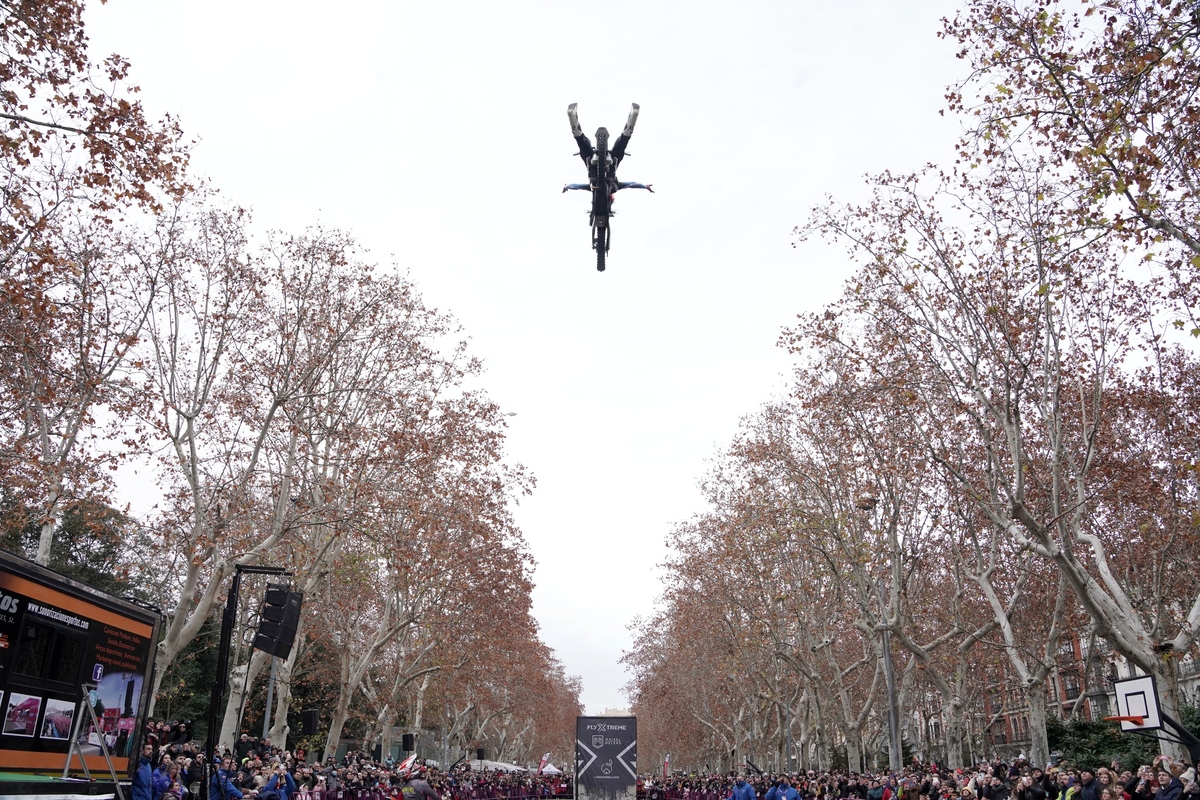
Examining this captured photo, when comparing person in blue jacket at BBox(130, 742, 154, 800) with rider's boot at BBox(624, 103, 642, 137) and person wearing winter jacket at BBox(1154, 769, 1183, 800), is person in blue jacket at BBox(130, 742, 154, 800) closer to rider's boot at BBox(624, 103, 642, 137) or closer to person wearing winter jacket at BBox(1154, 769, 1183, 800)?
rider's boot at BBox(624, 103, 642, 137)

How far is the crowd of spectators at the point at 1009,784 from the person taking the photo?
1091 centimetres

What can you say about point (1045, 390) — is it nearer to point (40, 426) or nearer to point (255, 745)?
point (255, 745)

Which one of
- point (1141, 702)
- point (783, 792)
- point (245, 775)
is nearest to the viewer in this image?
point (1141, 702)

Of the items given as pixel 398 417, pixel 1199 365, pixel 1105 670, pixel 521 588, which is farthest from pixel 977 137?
pixel 1105 670

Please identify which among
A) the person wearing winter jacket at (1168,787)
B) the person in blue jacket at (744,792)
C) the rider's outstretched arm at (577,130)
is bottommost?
the person in blue jacket at (744,792)

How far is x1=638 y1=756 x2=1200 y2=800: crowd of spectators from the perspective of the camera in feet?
35.8

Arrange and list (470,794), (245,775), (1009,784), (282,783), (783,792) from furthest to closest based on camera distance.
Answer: (470,794) → (783,792) → (1009,784) → (245,775) → (282,783)

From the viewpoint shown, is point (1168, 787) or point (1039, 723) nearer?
point (1168, 787)

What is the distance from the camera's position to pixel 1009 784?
14.6 meters

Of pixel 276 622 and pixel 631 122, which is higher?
pixel 631 122

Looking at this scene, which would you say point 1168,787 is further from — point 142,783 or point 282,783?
point 142,783

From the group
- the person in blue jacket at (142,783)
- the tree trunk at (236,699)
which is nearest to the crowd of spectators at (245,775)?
the person in blue jacket at (142,783)

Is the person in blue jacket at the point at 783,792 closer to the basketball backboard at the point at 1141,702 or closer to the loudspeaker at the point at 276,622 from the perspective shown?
the basketball backboard at the point at 1141,702

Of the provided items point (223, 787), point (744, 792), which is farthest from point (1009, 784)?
point (223, 787)
